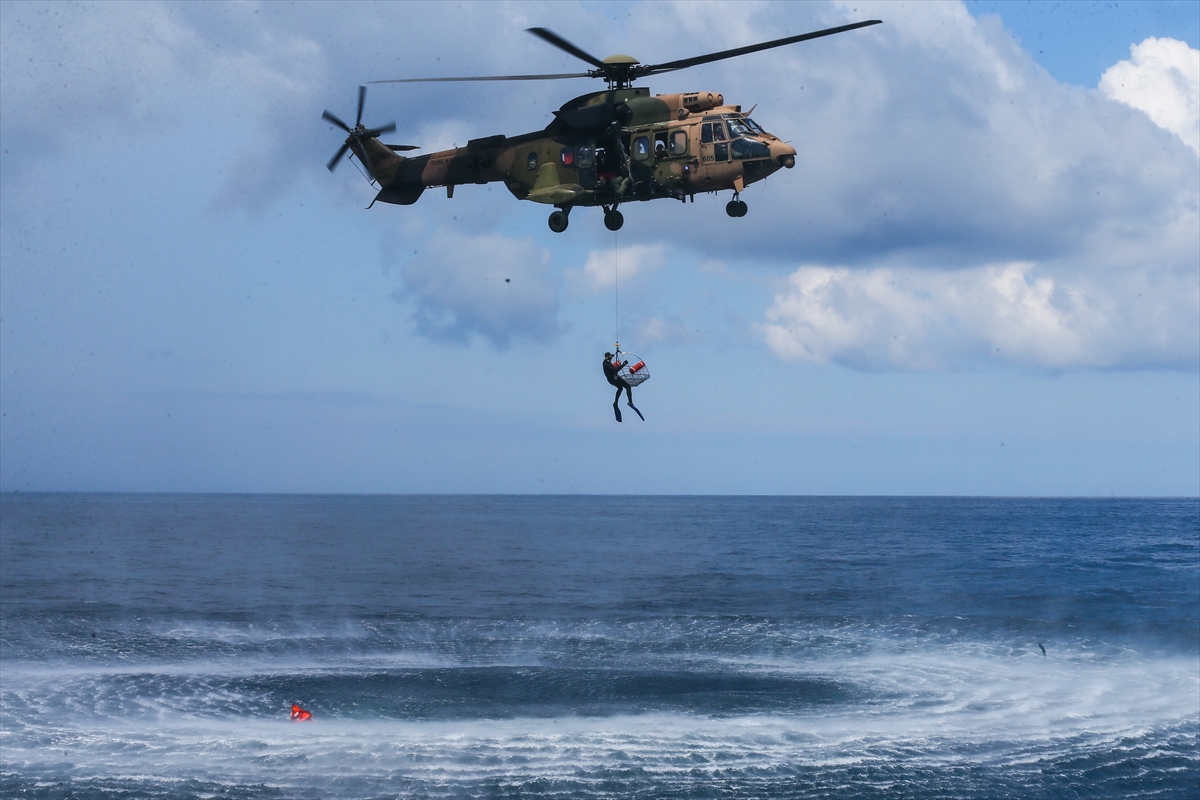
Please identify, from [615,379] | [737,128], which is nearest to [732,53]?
[737,128]

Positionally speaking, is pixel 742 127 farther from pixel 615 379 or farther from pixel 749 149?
pixel 615 379

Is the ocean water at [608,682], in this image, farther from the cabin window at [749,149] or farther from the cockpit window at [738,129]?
the cockpit window at [738,129]

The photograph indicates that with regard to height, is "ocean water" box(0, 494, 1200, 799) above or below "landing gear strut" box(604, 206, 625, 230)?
below

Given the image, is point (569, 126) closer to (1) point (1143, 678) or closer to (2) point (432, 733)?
(2) point (432, 733)

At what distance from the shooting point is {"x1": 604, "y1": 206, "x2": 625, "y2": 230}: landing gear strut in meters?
19.5

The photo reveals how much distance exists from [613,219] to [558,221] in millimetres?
1220

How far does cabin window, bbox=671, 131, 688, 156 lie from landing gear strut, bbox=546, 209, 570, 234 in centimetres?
248

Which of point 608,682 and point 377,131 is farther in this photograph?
point 608,682

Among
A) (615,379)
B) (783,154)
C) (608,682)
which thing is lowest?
(608,682)

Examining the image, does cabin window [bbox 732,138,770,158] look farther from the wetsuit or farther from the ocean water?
the ocean water

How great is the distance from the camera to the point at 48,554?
88.8m

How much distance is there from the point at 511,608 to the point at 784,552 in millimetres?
39687

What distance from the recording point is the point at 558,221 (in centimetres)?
1905

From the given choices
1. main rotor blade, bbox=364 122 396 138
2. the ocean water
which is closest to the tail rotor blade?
main rotor blade, bbox=364 122 396 138
